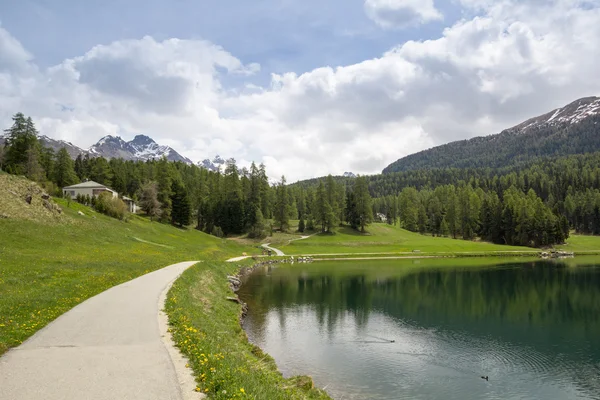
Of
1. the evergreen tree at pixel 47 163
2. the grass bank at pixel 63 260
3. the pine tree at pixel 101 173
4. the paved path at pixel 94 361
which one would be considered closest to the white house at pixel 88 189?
the grass bank at pixel 63 260

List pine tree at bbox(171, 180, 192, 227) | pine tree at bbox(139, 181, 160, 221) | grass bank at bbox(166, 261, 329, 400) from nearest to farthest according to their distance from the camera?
grass bank at bbox(166, 261, 329, 400) → pine tree at bbox(139, 181, 160, 221) → pine tree at bbox(171, 180, 192, 227)

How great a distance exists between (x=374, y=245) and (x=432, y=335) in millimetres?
87169

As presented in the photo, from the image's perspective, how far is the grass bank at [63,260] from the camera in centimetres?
2044

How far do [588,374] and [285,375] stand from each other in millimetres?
17367

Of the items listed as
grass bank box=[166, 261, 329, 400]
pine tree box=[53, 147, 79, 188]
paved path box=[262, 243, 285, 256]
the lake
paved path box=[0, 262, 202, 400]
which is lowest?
the lake

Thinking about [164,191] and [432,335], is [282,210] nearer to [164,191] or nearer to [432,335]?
[164,191]

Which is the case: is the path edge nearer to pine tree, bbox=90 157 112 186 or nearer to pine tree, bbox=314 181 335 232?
pine tree, bbox=314 181 335 232

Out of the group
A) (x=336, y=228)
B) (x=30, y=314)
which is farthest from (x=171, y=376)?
(x=336, y=228)

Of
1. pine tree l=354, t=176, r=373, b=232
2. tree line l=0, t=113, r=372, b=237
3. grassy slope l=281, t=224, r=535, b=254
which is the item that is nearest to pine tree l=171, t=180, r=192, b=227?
tree line l=0, t=113, r=372, b=237

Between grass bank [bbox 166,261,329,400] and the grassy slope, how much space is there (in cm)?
7396

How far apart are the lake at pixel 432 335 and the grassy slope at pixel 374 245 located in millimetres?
48727

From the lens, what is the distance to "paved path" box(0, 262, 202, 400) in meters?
10.5

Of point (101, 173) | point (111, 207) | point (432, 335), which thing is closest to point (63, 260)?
point (432, 335)

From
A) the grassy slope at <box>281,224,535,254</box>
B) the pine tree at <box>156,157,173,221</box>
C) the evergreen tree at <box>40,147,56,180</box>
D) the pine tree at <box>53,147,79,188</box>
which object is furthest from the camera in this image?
the pine tree at <box>53,147,79,188</box>
